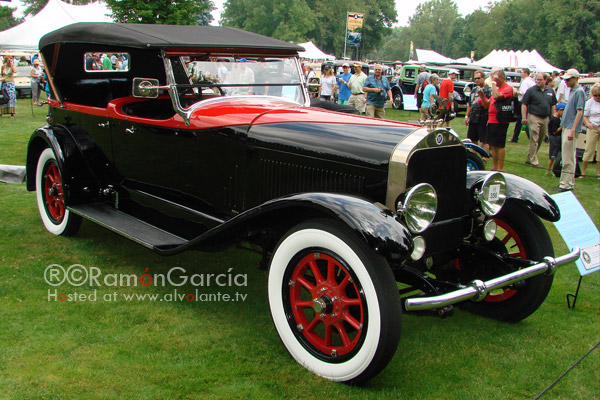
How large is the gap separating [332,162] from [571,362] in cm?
193

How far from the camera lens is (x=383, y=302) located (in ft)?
8.64

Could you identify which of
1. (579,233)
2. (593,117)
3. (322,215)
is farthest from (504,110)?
(322,215)

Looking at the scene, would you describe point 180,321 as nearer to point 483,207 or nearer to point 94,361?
point 94,361

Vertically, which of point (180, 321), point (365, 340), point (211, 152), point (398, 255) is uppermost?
point (211, 152)

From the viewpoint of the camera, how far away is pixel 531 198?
3.64 metres

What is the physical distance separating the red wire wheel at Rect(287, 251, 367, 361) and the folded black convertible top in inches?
A: 79.1

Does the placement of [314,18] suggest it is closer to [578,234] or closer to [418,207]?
[578,234]

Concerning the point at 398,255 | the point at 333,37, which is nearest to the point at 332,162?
the point at 398,255

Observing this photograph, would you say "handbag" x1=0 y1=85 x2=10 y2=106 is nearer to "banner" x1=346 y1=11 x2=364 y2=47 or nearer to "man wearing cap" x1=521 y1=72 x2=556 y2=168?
"man wearing cap" x1=521 y1=72 x2=556 y2=168

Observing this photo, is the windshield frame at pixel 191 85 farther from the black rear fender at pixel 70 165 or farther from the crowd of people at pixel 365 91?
the crowd of people at pixel 365 91

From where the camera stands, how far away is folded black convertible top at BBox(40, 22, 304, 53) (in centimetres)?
398

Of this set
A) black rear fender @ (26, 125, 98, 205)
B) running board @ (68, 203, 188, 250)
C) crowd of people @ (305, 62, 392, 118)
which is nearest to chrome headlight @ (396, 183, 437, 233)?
running board @ (68, 203, 188, 250)

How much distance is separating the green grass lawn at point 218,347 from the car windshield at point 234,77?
4.97 ft

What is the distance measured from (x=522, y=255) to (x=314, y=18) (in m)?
74.2
